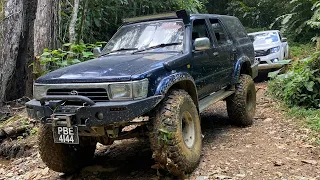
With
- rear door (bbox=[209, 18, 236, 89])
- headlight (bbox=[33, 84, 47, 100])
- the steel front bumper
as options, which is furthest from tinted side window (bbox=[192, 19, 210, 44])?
headlight (bbox=[33, 84, 47, 100])

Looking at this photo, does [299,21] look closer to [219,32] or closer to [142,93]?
[219,32]

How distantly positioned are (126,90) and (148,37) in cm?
175

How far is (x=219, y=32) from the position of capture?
20.3 feet

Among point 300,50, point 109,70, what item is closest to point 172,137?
point 109,70

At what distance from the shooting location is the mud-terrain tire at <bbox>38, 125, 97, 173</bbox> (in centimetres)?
441

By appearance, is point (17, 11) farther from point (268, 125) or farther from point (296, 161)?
point (296, 161)

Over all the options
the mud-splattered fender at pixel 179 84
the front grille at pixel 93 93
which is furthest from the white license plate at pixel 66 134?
the mud-splattered fender at pixel 179 84

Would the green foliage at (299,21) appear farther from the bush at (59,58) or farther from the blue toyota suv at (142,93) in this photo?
the blue toyota suv at (142,93)

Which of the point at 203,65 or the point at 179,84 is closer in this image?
the point at 179,84

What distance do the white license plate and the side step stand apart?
1936 mm

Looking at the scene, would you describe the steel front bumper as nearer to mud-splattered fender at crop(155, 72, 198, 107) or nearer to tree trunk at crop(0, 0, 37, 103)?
mud-splattered fender at crop(155, 72, 198, 107)

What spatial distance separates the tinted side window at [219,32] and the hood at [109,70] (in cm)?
176

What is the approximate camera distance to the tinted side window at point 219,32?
19.8ft

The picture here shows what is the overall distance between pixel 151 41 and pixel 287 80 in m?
4.29
